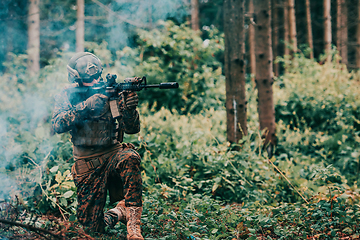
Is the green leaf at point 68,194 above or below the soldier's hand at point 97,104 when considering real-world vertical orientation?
below

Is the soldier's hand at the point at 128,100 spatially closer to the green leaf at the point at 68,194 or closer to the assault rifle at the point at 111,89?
the assault rifle at the point at 111,89

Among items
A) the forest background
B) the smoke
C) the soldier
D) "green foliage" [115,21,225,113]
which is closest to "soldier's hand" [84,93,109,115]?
the soldier

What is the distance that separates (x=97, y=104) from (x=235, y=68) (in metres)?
2.72

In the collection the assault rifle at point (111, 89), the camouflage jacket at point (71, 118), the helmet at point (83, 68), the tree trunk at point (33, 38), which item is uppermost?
the tree trunk at point (33, 38)

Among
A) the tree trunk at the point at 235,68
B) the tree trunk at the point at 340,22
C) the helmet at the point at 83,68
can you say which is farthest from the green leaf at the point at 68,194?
the tree trunk at the point at 340,22

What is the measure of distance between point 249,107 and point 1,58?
29.5 feet

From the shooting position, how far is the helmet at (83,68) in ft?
9.74

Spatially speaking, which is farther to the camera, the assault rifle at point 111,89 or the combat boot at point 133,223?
the assault rifle at point 111,89

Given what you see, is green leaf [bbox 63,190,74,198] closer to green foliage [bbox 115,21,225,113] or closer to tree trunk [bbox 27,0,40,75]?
green foliage [bbox 115,21,225,113]

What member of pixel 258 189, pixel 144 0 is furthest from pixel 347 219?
pixel 144 0

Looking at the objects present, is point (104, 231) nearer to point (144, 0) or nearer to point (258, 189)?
point (258, 189)

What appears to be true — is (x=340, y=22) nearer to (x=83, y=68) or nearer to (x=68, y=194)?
(x=83, y=68)

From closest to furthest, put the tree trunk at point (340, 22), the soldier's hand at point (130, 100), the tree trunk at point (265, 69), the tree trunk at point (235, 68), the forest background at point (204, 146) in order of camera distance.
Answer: the soldier's hand at point (130, 100), the forest background at point (204, 146), the tree trunk at point (235, 68), the tree trunk at point (265, 69), the tree trunk at point (340, 22)

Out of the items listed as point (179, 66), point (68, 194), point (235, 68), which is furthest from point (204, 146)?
point (179, 66)
